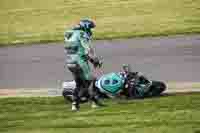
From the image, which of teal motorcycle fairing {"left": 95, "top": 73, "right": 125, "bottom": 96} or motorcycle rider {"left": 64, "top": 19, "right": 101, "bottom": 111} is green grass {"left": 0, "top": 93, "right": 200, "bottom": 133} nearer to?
teal motorcycle fairing {"left": 95, "top": 73, "right": 125, "bottom": 96}

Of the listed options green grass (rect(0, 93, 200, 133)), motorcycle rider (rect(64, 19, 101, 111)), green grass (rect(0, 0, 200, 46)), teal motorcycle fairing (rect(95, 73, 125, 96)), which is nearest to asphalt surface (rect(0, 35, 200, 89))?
green grass (rect(0, 0, 200, 46))

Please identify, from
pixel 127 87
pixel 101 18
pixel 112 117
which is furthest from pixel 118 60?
pixel 101 18

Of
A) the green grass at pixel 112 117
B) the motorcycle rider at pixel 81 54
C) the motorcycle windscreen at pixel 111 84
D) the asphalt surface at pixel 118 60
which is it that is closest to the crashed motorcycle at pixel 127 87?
the motorcycle windscreen at pixel 111 84

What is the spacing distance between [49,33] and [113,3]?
5.10 m

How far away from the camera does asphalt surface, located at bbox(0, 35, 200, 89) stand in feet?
66.3

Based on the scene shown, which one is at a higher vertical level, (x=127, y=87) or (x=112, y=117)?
(x=127, y=87)

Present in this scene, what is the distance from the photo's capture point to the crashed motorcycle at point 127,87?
664 inches

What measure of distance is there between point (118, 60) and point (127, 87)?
5664 millimetres

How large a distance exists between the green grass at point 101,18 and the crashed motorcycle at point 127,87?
8.65m

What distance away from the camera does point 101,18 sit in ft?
102

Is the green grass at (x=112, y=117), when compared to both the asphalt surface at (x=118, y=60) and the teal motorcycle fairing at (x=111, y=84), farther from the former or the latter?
the asphalt surface at (x=118, y=60)

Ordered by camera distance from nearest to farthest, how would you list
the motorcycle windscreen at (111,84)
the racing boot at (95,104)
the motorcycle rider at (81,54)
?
the motorcycle rider at (81,54) → the racing boot at (95,104) → the motorcycle windscreen at (111,84)

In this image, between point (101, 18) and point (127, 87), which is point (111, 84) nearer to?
point (127, 87)

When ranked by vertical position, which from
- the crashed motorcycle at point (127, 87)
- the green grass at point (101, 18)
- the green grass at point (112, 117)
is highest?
the green grass at point (101, 18)
